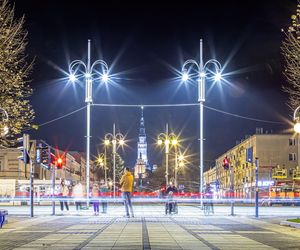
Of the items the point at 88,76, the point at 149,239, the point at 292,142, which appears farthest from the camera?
the point at 292,142

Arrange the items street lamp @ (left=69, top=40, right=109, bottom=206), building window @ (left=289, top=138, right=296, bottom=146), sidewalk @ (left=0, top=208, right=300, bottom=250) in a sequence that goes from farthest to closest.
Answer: building window @ (left=289, top=138, right=296, bottom=146)
street lamp @ (left=69, top=40, right=109, bottom=206)
sidewalk @ (left=0, top=208, right=300, bottom=250)

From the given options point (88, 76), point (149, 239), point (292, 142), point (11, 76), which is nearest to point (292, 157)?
point (292, 142)

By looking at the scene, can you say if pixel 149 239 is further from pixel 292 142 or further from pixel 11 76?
pixel 292 142

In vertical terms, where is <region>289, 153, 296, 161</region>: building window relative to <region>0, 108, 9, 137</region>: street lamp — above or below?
above

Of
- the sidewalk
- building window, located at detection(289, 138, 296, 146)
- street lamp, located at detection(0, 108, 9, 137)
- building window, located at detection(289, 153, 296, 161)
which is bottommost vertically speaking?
the sidewalk

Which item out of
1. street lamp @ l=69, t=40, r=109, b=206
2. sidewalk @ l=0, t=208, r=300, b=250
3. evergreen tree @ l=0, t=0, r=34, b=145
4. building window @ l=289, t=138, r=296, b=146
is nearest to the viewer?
sidewalk @ l=0, t=208, r=300, b=250

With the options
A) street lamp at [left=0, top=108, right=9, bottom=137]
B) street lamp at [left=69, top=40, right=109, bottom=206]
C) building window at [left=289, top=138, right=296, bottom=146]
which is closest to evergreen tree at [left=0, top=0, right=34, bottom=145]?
street lamp at [left=0, top=108, right=9, bottom=137]

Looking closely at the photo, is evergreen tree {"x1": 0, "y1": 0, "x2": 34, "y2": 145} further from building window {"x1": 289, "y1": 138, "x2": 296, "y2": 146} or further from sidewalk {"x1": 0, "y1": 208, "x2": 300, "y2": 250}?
building window {"x1": 289, "y1": 138, "x2": 296, "y2": 146}

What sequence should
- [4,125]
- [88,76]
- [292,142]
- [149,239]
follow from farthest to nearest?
[292,142]
[88,76]
[4,125]
[149,239]

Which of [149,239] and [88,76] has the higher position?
[88,76]

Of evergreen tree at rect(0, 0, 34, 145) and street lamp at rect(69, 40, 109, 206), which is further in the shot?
street lamp at rect(69, 40, 109, 206)

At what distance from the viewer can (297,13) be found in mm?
23891

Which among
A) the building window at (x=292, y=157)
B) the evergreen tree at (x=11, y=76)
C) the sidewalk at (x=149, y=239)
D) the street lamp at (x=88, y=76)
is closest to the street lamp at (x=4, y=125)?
the evergreen tree at (x=11, y=76)

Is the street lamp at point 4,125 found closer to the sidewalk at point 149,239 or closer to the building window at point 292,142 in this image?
the sidewalk at point 149,239
